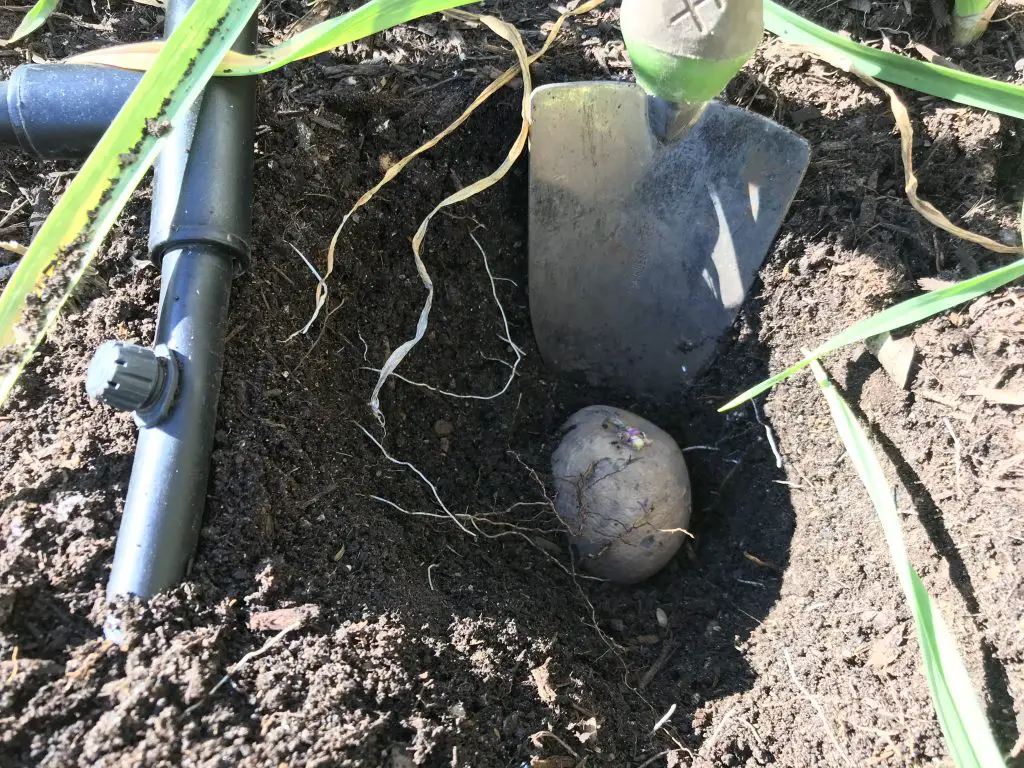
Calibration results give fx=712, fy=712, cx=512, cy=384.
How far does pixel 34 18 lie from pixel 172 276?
67cm

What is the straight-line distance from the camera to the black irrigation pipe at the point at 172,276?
92 centimetres

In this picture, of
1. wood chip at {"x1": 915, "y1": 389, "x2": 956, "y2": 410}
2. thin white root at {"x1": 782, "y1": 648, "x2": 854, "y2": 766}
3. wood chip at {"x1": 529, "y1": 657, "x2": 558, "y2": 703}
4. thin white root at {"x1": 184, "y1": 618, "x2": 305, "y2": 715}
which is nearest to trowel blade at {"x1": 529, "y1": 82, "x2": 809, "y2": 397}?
wood chip at {"x1": 915, "y1": 389, "x2": 956, "y2": 410}

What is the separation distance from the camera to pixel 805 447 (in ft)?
4.48

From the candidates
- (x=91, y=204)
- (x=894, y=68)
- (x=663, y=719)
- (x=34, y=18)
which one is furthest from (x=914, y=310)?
(x=34, y=18)

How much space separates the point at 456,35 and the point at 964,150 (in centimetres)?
97

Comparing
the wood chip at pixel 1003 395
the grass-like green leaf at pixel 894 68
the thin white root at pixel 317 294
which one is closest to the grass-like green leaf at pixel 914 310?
the wood chip at pixel 1003 395

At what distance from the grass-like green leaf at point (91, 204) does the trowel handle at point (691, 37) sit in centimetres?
57

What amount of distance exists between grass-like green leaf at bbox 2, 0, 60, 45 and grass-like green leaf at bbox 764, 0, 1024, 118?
4.23 ft

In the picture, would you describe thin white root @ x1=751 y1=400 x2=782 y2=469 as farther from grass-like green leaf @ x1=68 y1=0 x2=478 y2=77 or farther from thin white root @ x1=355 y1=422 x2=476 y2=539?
grass-like green leaf @ x1=68 y1=0 x2=478 y2=77

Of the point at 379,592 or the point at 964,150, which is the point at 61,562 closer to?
the point at 379,592

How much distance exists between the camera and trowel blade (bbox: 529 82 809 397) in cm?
135

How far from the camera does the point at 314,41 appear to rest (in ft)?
3.36

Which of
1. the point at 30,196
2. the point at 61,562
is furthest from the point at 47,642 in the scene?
the point at 30,196

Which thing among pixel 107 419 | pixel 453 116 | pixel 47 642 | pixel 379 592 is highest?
pixel 453 116
